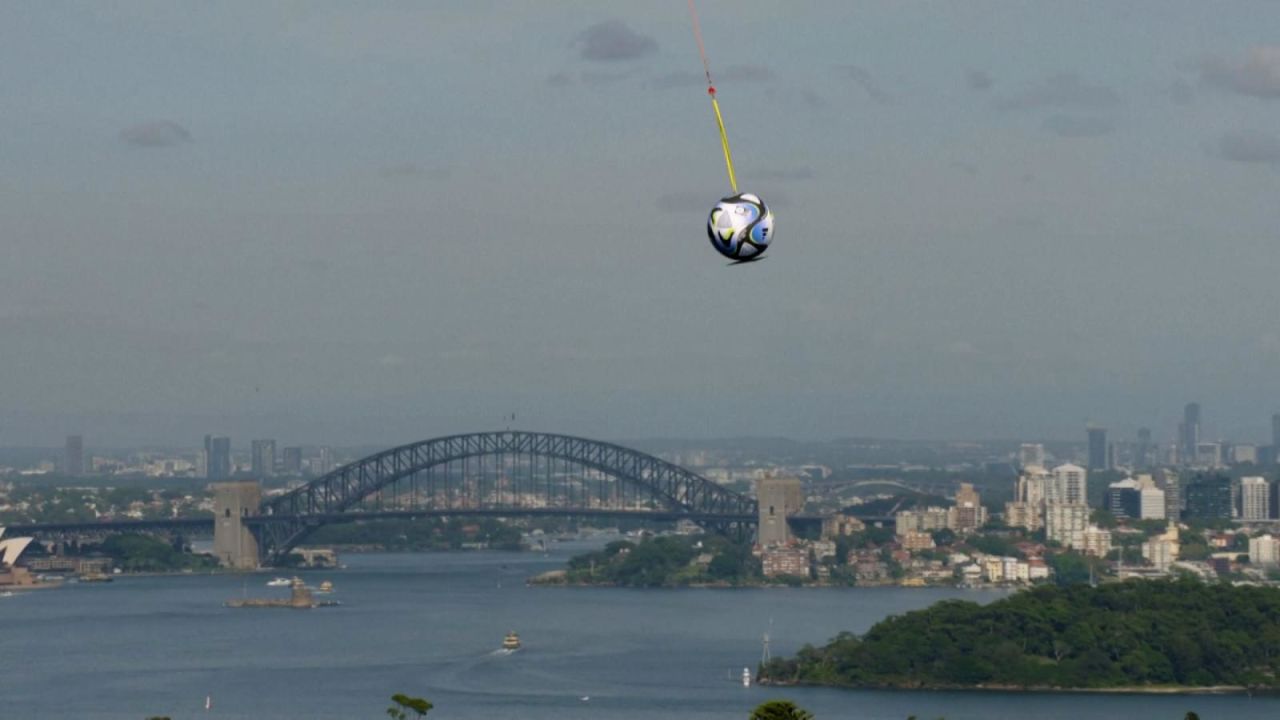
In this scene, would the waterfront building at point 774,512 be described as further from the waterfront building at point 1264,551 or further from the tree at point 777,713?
the tree at point 777,713

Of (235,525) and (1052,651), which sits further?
(235,525)

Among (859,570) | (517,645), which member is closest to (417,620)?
(517,645)

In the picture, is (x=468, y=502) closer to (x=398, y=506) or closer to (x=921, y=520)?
(x=398, y=506)

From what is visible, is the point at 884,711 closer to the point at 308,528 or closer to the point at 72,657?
the point at 72,657

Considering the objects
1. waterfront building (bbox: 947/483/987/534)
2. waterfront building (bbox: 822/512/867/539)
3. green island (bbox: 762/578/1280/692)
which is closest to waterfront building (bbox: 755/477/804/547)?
waterfront building (bbox: 822/512/867/539)

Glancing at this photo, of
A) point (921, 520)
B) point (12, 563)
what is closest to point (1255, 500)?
point (921, 520)

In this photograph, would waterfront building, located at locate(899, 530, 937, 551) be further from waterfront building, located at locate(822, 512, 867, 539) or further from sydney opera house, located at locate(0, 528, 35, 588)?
sydney opera house, located at locate(0, 528, 35, 588)
